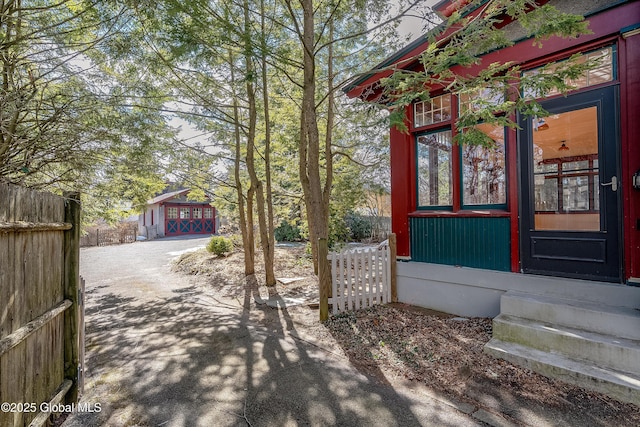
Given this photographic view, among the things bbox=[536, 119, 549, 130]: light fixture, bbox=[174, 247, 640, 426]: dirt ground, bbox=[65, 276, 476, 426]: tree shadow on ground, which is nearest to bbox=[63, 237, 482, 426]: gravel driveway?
bbox=[65, 276, 476, 426]: tree shadow on ground

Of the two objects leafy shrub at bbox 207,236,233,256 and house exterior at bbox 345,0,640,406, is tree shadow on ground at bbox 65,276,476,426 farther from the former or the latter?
leafy shrub at bbox 207,236,233,256

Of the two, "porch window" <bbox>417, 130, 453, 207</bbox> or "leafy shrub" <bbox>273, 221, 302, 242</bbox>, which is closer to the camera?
"porch window" <bbox>417, 130, 453, 207</bbox>

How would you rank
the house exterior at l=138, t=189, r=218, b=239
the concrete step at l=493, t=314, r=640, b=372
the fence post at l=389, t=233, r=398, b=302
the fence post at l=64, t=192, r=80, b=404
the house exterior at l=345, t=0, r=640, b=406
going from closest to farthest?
the fence post at l=64, t=192, r=80, b=404 → the concrete step at l=493, t=314, r=640, b=372 → the house exterior at l=345, t=0, r=640, b=406 → the fence post at l=389, t=233, r=398, b=302 → the house exterior at l=138, t=189, r=218, b=239

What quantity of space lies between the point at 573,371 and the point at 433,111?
388 centimetres

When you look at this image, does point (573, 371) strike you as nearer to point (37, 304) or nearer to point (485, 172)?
point (485, 172)

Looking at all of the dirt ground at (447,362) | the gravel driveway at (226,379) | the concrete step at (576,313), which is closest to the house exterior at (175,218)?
the gravel driveway at (226,379)

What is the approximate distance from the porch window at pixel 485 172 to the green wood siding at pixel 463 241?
0.33 metres

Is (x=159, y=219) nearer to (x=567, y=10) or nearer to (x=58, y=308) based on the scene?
(x=58, y=308)

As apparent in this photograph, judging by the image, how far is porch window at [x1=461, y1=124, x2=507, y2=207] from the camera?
4.29 m

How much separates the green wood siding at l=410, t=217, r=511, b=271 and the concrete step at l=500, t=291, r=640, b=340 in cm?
68

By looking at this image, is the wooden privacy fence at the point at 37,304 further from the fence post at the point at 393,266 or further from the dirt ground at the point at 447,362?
the fence post at the point at 393,266

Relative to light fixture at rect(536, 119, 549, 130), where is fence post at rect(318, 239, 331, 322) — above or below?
below

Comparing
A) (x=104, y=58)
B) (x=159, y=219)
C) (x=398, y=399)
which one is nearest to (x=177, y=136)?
(x=104, y=58)

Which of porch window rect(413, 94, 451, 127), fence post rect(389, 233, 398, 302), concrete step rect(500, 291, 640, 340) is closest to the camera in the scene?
concrete step rect(500, 291, 640, 340)
